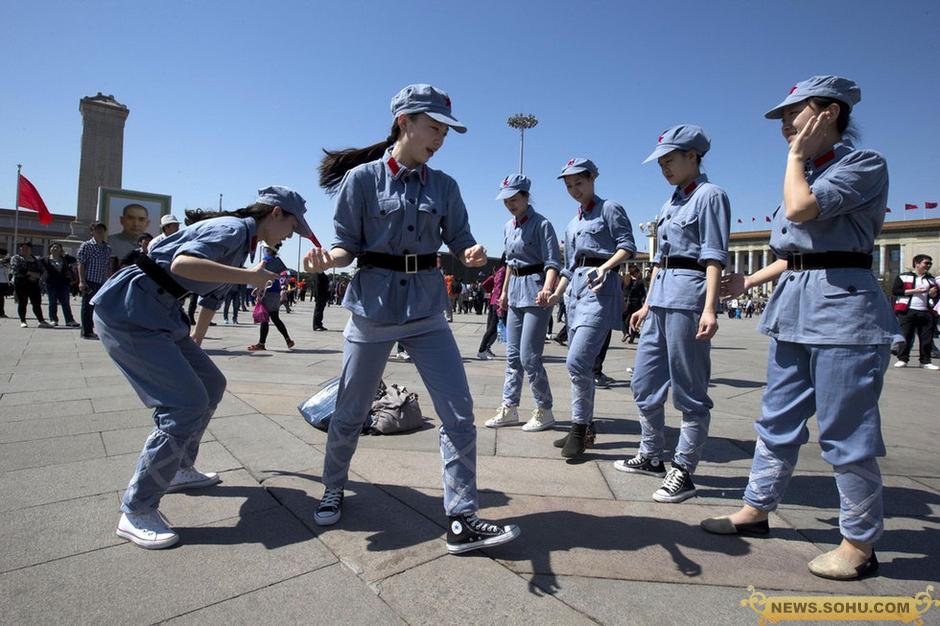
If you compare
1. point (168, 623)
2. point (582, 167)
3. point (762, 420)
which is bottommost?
point (168, 623)

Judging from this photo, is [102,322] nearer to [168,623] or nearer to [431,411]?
[168,623]

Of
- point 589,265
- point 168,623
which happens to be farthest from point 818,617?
point 589,265

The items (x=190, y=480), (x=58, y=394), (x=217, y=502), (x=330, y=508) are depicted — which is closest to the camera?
(x=330, y=508)

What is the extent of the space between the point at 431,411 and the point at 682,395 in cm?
258

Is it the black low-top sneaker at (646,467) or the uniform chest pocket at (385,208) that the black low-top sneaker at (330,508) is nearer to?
the uniform chest pocket at (385,208)

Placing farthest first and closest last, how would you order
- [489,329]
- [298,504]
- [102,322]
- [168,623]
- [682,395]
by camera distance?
1. [489,329]
2. [682,395]
3. [298,504]
4. [102,322]
5. [168,623]

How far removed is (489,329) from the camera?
9227mm

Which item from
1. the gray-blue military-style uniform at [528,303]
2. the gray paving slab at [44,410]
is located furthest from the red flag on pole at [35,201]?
the gray-blue military-style uniform at [528,303]

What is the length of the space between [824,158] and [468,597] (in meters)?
2.29

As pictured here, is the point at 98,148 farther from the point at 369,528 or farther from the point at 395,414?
the point at 369,528

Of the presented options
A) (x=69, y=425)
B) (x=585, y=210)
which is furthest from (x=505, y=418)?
(x=69, y=425)

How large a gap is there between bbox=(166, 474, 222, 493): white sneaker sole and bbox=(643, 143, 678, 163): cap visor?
9.99ft

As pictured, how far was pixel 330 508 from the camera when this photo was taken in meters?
2.52

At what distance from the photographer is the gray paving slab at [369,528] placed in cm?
216
